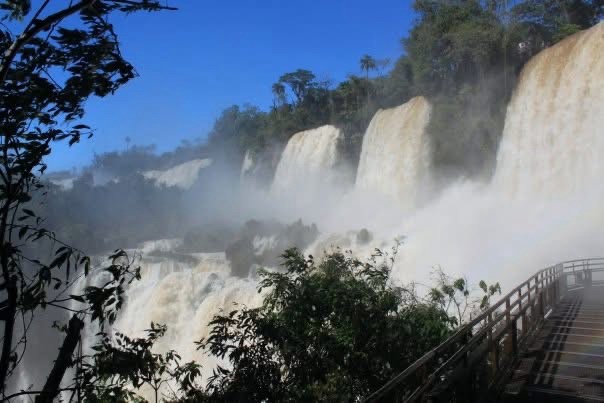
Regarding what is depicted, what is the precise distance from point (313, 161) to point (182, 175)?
32559 mm

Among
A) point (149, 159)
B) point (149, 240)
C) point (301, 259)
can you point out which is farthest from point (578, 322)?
point (149, 159)

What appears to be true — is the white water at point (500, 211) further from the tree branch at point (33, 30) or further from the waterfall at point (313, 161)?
the tree branch at point (33, 30)

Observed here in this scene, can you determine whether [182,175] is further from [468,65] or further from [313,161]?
[468,65]

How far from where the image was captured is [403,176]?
27344mm

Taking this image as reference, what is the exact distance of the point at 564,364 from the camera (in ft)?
18.6

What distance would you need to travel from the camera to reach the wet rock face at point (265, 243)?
25875mm

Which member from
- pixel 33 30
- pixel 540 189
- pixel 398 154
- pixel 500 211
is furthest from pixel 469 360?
pixel 398 154

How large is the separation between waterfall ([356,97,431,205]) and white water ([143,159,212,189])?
125 ft

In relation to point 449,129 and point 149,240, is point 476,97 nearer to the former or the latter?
point 449,129

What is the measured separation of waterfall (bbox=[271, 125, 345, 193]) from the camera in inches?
1494

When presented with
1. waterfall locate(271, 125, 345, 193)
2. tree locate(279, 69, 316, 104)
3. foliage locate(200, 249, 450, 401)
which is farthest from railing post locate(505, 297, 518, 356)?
tree locate(279, 69, 316, 104)

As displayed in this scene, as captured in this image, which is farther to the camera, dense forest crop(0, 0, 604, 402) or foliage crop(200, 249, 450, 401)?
foliage crop(200, 249, 450, 401)

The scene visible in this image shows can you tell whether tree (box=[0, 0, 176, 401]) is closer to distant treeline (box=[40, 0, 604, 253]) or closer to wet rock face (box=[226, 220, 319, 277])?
wet rock face (box=[226, 220, 319, 277])

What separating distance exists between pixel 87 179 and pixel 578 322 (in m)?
66.9
